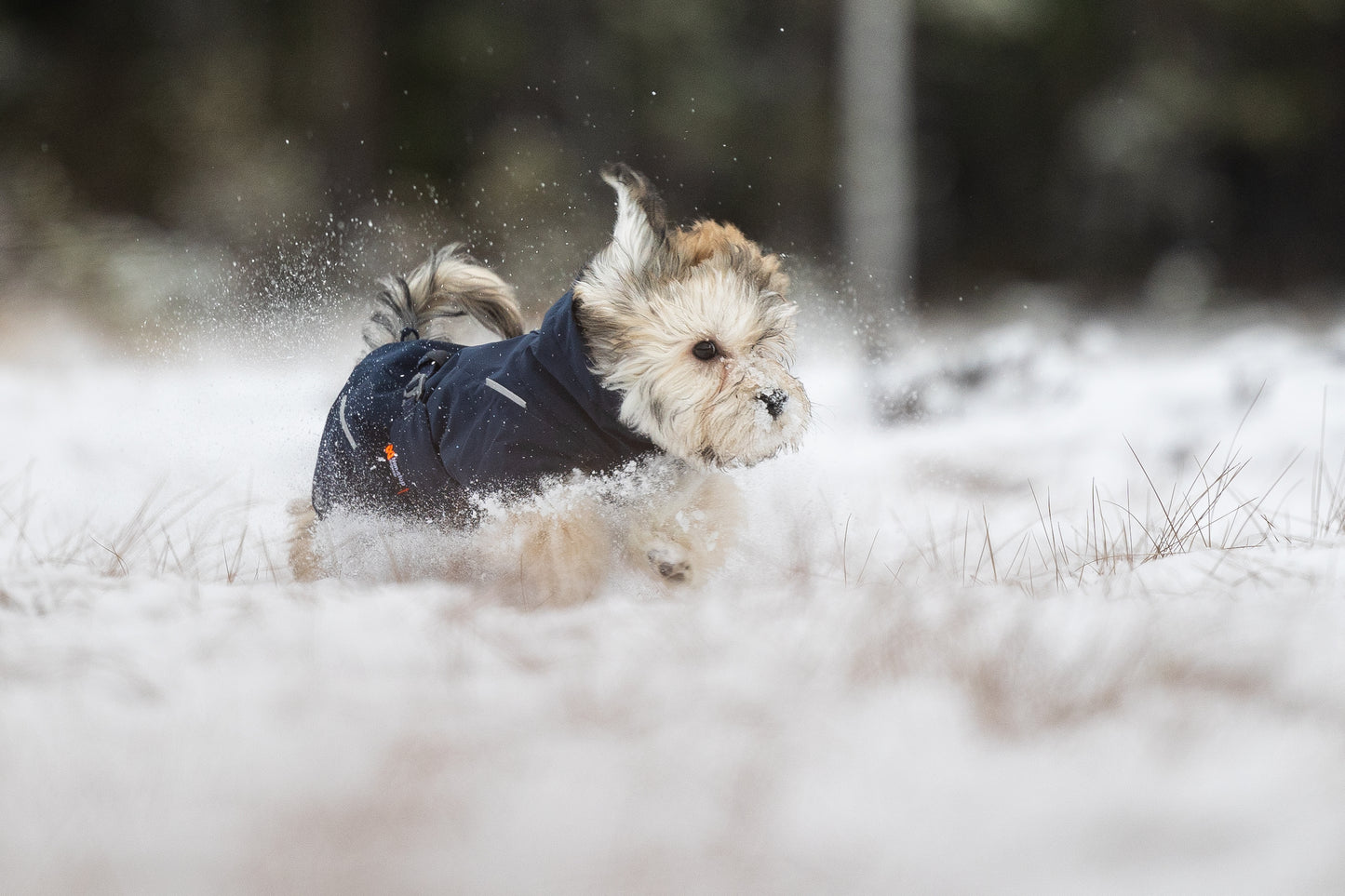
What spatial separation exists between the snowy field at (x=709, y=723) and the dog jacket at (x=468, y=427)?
16.5 inches

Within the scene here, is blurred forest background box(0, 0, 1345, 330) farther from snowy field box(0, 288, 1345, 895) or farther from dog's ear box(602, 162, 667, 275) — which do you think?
snowy field box(0, 288, 1345, 895)

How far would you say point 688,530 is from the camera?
294cm

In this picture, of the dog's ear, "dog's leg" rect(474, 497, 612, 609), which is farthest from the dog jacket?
the dog's ear

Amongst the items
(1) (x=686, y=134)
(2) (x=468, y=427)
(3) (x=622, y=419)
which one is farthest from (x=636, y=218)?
(1) (x=686, y=134)

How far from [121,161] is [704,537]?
11.1 meters

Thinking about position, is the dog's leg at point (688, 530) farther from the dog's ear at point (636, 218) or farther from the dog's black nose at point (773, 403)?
the dog's ear at point (636, 218)

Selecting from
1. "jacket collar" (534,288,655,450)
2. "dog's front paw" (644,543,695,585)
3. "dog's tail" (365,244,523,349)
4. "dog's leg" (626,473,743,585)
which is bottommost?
"dog's front paw" (644,543,695,585)

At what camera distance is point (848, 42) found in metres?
9.31

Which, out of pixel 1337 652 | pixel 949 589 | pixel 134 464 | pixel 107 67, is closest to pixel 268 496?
pixel 134 464

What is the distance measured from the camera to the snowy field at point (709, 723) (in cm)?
140

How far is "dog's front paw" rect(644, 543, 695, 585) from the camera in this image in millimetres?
2828

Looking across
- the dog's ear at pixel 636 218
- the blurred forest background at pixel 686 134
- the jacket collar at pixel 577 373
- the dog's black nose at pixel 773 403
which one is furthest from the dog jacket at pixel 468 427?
the blurred forest background at pixel 686 134

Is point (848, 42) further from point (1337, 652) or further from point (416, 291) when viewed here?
point (1337, 652)

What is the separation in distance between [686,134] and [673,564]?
1122cm
